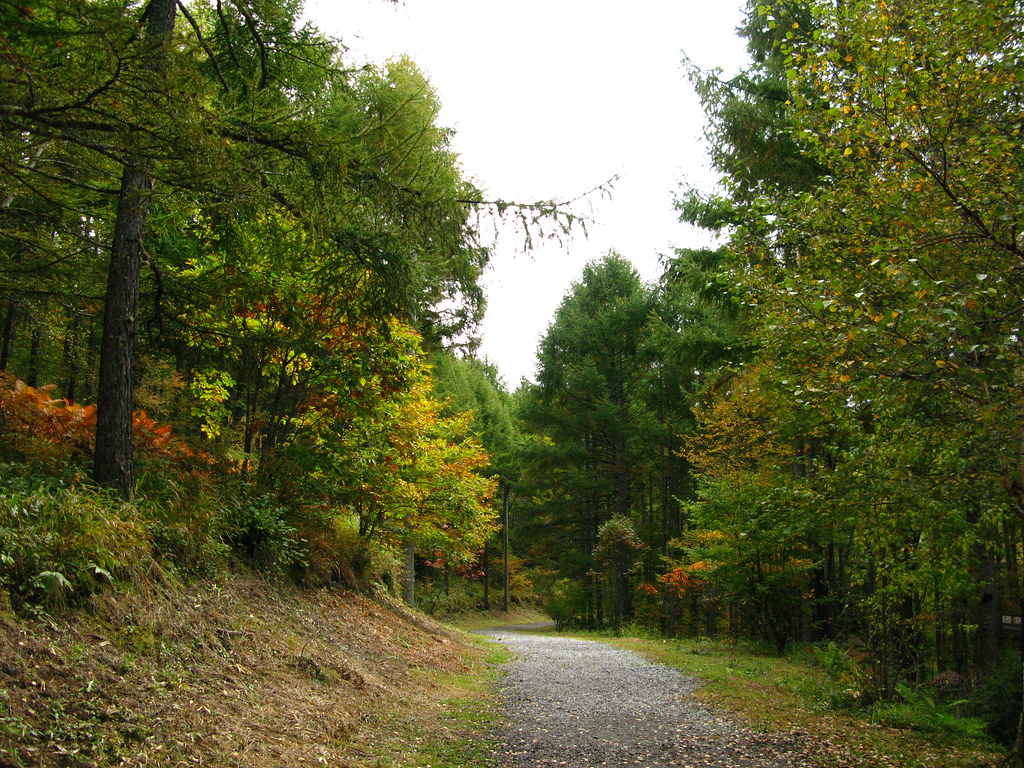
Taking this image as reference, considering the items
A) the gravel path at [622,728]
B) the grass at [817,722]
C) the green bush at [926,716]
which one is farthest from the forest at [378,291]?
the gravel path at [622,728]

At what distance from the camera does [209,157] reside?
4191 millimetres

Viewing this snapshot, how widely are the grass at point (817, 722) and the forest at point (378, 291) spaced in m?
0.69

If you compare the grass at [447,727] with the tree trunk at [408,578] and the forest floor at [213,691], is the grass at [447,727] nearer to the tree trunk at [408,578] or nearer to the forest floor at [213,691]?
the forest floor at [213,691]

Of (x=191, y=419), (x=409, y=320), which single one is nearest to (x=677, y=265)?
(x=409, y=320)

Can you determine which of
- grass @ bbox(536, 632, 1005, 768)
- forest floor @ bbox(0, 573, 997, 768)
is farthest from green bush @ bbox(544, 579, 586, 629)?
forest floor @ bbox(0, 573, 997, 768)

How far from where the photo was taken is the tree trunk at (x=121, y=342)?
5.95 metres

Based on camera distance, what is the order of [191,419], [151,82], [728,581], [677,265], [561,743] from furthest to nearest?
[728,581] → [677,265] → [191,419] → [561,743] → [151,82]

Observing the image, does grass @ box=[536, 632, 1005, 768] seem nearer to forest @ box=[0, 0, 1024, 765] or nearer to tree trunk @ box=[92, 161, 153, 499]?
forest @ box=[0, 0, 1024, 765]

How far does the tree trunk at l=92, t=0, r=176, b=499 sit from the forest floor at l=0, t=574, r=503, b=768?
120cm

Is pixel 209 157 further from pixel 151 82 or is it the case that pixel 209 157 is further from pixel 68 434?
pixel 68 434

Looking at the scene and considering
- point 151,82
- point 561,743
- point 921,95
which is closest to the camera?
point 151,82

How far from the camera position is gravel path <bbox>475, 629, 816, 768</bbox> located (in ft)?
18.6

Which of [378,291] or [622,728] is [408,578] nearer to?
[622,728]

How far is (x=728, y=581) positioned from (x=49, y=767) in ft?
46.6
